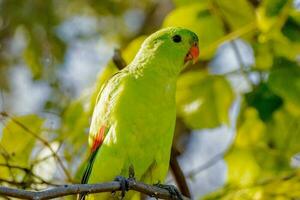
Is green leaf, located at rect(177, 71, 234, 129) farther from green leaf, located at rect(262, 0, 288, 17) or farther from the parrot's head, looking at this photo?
green leaf, located at rect(262, 0, 288, 17)

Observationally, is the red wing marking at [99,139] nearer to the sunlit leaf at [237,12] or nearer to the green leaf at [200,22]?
the green leaf at [200,22]

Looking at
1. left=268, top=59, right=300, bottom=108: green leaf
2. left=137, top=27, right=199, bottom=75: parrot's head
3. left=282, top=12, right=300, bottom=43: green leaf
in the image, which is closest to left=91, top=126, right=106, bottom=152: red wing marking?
left=137, top=27, right=199, bottom=75: parrot's head

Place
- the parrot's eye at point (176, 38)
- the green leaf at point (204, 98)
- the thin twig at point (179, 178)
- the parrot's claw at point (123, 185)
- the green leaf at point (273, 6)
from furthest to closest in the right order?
the green leaf at point (204, 98), the thin twig at point (179, 178), the parrot's eye at point (176, 38), the green leaf at point (273, 6), the parrot's claw at point (123, 185)

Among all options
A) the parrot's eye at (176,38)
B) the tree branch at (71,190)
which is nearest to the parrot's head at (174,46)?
the parrot's eye at (176,38)

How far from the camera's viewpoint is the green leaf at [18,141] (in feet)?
9.72

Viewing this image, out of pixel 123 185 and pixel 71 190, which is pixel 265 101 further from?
pixel 71 190

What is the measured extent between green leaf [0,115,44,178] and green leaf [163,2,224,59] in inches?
30.0

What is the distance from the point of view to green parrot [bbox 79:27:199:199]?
273 centimetres

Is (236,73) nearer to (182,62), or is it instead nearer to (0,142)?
(182,62)

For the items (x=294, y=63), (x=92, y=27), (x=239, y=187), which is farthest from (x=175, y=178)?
(x=92, y=27)

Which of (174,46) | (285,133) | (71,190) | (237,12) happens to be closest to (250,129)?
(285,133)

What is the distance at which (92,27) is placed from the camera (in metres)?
5.82

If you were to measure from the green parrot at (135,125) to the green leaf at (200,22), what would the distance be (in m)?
0.35

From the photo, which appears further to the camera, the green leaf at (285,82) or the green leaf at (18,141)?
the green leaf at (285,82)
